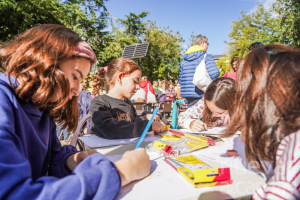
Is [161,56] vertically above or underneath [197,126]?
above

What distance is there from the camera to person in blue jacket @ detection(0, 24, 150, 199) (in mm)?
498

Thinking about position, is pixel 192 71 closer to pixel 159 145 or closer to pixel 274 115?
pixel 159 145

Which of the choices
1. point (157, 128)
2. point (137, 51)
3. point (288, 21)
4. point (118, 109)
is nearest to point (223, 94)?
point (157, 128)

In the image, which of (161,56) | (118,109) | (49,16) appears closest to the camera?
(118,109)

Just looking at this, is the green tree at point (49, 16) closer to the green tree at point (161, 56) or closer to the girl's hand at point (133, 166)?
the green tree at point (161, 56)

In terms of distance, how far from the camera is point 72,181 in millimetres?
531

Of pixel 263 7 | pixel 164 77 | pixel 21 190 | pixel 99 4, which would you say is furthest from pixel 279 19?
pixel 21 190

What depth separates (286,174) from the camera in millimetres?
560

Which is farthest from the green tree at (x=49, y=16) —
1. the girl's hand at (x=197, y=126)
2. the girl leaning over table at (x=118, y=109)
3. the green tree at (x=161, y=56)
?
the girl's hand at (x=197, y=126)

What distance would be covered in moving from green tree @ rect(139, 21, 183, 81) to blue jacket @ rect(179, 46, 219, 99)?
13.9 m

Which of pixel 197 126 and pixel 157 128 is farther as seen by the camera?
pixel 197 126

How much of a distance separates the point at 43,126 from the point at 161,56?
1803 cm

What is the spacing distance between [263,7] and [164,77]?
984 cm

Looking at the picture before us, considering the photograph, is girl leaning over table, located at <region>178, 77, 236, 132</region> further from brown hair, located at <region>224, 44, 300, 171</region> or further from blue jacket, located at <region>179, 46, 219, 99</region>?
blue jacket, located at <region>179, 46, 219, 99</region>
